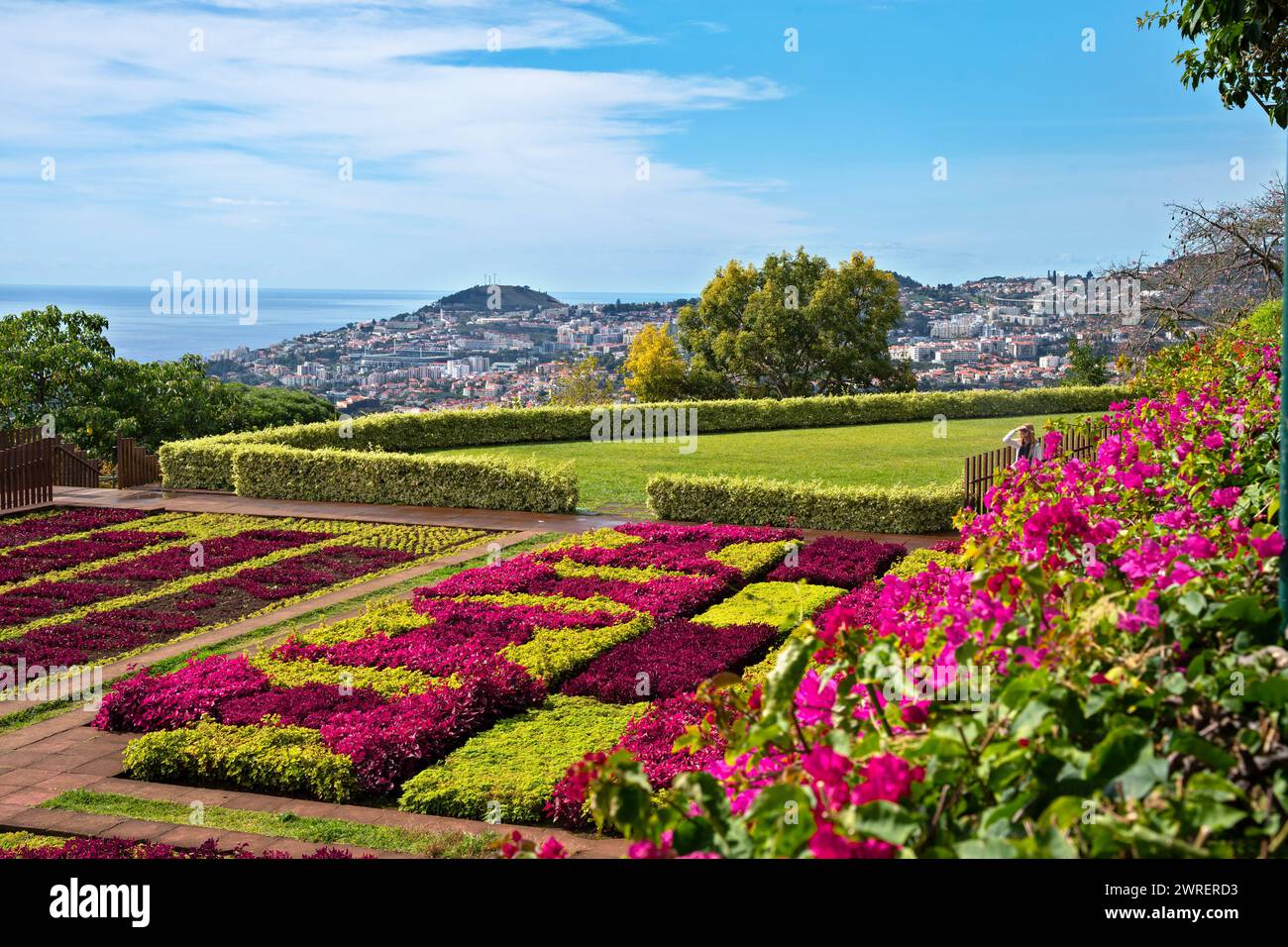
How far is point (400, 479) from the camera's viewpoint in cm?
1482

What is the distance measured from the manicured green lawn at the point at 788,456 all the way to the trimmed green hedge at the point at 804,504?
1624mm

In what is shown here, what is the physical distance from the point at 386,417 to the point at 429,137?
6.70 m

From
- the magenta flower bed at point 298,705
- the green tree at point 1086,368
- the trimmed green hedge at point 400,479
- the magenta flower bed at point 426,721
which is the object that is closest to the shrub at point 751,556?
the magenta flower bed at point 426,721

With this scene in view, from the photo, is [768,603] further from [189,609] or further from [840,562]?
[189,609]

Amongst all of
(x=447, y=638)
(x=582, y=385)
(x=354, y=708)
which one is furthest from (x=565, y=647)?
(x=582, y=385)

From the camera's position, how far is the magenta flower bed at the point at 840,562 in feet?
32.1

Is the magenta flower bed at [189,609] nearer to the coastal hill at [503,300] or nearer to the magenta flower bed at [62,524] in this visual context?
the magenta flower bed at [62,524]

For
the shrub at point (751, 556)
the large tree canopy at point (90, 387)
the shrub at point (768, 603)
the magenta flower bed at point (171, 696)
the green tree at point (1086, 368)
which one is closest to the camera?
the magenta flower bed at point (171, 696)

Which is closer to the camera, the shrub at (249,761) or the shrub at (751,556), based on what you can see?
the shrub at (249,761)

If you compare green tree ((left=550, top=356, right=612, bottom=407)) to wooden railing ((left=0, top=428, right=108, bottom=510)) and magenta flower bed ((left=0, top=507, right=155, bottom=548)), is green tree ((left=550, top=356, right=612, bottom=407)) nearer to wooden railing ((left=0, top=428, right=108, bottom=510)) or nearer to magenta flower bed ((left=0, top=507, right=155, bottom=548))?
wooden railing ((left=0, top=428, right=108, bottom=510))
